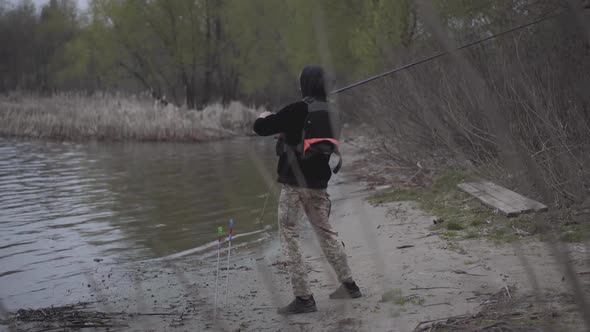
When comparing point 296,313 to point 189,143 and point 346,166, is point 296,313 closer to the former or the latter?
point 346,166

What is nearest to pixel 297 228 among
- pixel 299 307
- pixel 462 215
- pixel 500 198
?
pixel 299 307

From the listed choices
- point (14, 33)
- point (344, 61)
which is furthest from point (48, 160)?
point (14, 33)

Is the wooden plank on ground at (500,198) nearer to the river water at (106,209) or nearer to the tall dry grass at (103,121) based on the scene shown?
the river water at (106,209)

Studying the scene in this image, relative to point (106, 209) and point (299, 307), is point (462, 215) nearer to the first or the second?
point (299, 307)

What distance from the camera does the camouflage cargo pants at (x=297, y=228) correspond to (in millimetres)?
5301

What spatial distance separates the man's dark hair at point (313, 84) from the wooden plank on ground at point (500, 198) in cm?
256

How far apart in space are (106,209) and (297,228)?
7.50 m

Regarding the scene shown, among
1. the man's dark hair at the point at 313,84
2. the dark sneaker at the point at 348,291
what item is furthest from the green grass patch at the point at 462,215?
the man's dark hair at the point at 313,84

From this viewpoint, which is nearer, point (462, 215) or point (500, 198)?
point (500, 198)

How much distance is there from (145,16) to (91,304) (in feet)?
109

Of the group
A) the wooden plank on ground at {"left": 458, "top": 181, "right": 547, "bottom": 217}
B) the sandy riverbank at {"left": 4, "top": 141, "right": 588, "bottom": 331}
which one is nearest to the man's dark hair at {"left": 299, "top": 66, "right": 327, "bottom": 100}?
the sandy riverbank at {"left": 4, "top": 141, "right": 588, "bottom": 331}

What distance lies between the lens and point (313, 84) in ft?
17.6

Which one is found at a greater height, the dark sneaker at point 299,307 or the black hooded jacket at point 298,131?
the black hooded jacket at point 298,131

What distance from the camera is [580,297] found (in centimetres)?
128
